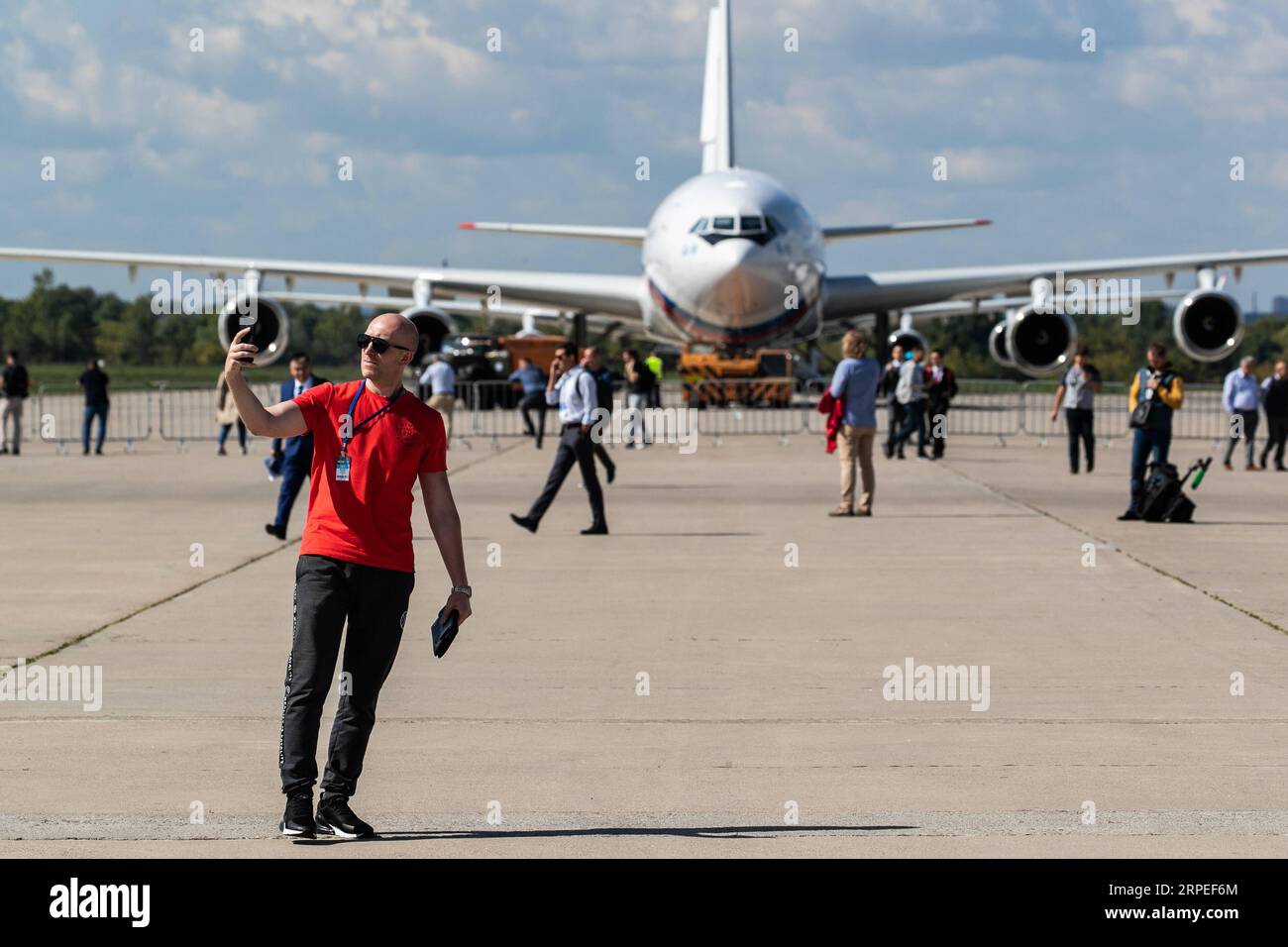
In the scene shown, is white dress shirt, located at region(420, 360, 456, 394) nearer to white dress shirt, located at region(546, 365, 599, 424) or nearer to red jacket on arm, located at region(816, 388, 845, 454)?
red jacket on arm, located at region(816, 388, 845, 454)

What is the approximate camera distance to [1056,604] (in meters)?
11.9

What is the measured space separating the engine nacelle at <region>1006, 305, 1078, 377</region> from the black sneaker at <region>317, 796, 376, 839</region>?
32009mm

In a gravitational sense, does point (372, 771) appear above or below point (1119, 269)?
below

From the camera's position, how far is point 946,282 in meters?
40.0

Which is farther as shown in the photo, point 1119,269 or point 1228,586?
point 1119,269

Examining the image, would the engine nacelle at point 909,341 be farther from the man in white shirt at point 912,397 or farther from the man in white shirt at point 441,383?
the man in white shirt at point 441,383

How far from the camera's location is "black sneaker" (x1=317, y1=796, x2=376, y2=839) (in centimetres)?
623

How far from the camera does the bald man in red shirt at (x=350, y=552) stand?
632 cm

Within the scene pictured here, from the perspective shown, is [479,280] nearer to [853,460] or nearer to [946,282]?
[946,282]

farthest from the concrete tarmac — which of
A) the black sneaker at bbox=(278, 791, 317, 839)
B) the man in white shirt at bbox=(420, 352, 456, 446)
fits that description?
the man in white shirt at bbox=(420, 352, 456, 446)
